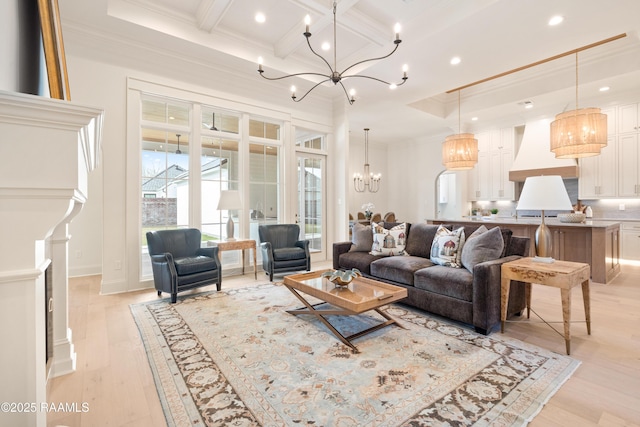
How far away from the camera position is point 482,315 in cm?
251

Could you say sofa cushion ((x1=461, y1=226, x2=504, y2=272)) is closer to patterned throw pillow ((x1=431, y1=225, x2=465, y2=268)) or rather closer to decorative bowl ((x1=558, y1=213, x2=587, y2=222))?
patterned throw pillow ((x1=431, y1=225, x2=465, y2=268))

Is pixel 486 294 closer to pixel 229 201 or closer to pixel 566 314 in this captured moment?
pixel 566 314

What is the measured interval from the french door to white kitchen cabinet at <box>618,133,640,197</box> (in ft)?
18.9

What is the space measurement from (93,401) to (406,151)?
9135 mm

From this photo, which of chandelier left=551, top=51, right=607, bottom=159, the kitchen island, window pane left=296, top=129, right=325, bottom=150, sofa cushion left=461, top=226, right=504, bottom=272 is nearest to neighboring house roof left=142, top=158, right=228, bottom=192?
window pane left=296, top=129, right=325, bottom=150

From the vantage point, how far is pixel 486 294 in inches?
98.8

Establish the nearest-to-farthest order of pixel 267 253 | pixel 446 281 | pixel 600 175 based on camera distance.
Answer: pixel 446 281 → pixel 267 253 → pixel 600 175

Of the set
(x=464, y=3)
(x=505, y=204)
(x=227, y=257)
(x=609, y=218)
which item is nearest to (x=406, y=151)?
(x=505, y=204)

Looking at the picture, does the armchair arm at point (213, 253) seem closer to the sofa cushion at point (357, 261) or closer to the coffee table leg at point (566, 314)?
the sofa cushion at point (357, 261)

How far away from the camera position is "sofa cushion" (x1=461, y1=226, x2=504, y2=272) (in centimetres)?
279

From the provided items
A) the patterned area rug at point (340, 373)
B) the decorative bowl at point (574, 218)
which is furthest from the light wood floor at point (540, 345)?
the decorative bowl at point (574, 218)

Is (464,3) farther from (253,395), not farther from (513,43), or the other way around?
(253,395)

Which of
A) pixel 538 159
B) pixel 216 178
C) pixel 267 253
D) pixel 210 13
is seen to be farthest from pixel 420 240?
pixel 538 159

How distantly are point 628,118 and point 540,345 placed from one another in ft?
19.5
